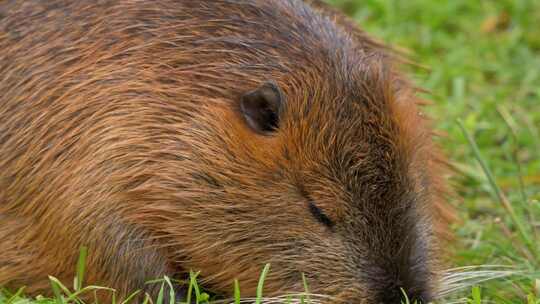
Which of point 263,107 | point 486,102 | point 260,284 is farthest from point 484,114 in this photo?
point 260,284

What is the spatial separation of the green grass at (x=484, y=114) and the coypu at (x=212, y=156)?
0.18 meters

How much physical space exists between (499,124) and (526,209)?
126 centimetres

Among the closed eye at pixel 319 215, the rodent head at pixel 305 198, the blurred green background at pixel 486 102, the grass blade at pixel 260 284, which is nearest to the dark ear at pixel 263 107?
the rodent head at pixel 305 198

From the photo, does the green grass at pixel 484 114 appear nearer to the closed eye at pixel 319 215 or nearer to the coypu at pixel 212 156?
the coypu at pixel 212 156

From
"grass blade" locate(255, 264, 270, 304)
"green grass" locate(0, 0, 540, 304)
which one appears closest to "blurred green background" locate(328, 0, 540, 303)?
"green grass" locate(0, 0, 540, 304)

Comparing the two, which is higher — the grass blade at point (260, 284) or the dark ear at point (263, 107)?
the dark ear at point (263, 107)

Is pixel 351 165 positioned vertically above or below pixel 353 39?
below

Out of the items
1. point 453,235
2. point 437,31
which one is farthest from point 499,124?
point 453,235

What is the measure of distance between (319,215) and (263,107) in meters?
0.44

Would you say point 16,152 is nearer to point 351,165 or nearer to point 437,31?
point 351,165

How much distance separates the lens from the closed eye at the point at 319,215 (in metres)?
4.09

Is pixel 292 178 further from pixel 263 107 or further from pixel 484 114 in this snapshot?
pixel 484 114

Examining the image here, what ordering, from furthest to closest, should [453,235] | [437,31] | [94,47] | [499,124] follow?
[437,31], [499,124], [453,235], [94,47]

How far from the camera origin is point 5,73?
4609 mm
